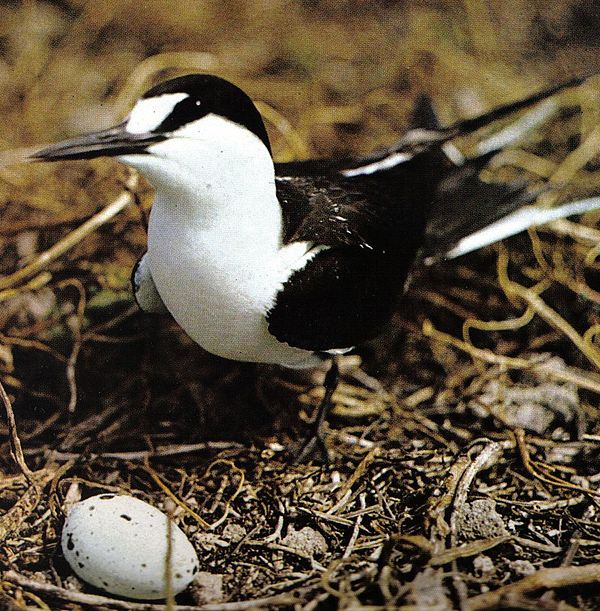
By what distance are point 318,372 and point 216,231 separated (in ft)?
2.96

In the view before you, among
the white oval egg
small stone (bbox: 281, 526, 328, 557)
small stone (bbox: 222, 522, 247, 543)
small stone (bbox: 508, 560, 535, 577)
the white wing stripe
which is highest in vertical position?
the white wing stripe

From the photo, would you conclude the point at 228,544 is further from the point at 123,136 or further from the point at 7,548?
the point at 123,136

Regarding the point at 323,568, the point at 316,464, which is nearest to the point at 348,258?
the point at 316,464

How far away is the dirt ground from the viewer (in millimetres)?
1850

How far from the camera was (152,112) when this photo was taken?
67.1 inches

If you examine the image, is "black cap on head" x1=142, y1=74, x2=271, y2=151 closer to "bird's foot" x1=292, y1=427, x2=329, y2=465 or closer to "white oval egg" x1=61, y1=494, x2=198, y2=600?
"white oval egg" x1=61, y1=494, x2=198, y2=600

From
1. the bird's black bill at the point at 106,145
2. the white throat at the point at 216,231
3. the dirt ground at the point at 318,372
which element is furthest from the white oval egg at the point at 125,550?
the bird's black bill at the point at 106,145

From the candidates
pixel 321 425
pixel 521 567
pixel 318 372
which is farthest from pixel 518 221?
pixel 521 567

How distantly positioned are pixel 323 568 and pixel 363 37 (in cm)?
253

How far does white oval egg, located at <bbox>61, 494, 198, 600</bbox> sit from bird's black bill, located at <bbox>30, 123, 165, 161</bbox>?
682 mm

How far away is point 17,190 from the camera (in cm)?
295

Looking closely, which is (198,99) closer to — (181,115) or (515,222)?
(181,115)

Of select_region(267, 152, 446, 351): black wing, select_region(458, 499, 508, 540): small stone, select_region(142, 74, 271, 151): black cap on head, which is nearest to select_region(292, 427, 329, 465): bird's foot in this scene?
select_region(267, 152, 446, 351): black wing

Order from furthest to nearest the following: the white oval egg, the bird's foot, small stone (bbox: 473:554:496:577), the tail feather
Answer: the tail feather → the bird's foot → small stone (bbox: 473:554:496:577) → the white oval egg
